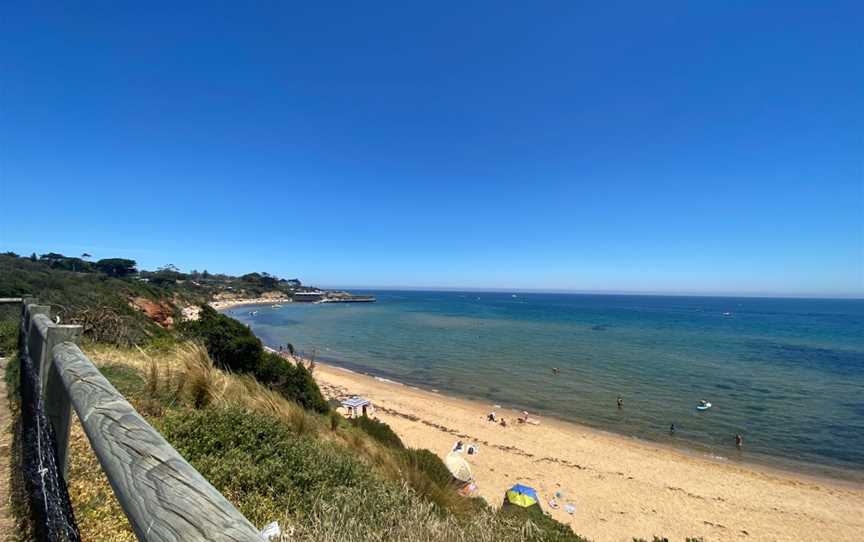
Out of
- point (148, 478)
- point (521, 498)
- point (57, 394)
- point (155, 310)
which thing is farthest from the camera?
point (155, 310)

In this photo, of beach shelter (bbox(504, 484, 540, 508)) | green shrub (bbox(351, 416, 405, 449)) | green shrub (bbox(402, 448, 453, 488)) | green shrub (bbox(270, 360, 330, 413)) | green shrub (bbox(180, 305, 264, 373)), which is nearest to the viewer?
green shrub (bbox(402, 448, 453, 488))

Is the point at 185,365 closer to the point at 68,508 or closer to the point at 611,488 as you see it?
the point at 68,508

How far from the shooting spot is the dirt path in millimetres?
2500

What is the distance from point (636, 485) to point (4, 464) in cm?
1564

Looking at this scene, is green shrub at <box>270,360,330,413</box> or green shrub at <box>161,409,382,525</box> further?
green shrub at <box>270,360,330,413</box>

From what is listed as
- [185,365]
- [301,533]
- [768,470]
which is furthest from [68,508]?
[768,470]

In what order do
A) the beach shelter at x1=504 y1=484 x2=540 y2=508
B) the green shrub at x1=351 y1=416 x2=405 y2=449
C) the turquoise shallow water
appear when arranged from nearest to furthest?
1. the beach shelter at x1=504 y1=484 x2=540 y2=508
2. the green shrub at x1=351 y1=416 x2=405 y2=449
3. the turquoise shallow water

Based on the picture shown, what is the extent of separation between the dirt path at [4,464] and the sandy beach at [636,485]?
10.5m

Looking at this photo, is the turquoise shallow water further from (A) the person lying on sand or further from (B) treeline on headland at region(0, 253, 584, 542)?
(B) treeline on headland at region(0, 253, 584, 542)

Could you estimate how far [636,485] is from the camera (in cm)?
1296

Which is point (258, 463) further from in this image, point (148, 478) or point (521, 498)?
point (521, 498)

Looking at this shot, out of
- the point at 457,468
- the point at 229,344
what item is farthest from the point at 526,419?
the point at 229,344

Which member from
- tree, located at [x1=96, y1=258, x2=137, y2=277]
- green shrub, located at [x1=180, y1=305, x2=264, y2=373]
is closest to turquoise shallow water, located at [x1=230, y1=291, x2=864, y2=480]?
green shrub, located at [x1=180, y1=305, x2=264, y2=373]

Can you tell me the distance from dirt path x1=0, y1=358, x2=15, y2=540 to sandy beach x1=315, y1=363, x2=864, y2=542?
10503 mm
